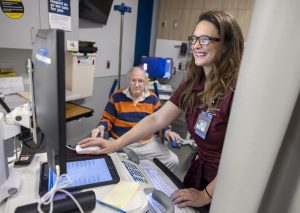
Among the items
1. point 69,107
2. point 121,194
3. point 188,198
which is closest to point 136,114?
point 69,107

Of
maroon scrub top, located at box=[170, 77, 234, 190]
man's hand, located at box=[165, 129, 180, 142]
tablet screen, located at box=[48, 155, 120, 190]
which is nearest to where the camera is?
tablet screen, located at box=[48, 155, 120, 190]

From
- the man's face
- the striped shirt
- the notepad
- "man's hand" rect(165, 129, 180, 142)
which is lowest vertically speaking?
"man's hand" rect(165, 129, 180, 142)

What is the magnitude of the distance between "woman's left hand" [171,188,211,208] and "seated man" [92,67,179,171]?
102 centimetres

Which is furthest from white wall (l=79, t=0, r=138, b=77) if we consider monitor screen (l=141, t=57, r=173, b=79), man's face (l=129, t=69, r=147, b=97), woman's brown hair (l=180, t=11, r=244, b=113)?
woman's brown hair (l=180, t=11, r=244, b=113)

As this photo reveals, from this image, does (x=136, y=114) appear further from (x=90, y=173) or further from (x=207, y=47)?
(x=90, y=173)

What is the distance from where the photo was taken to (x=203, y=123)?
1.08 metres

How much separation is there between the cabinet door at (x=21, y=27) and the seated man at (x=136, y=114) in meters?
0.98

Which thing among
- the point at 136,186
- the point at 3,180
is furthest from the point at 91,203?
the point at 3,180

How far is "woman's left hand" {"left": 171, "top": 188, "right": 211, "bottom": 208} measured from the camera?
0.87 meters

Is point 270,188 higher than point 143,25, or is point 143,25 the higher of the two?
point 143,25

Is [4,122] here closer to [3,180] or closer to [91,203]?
[3,180]

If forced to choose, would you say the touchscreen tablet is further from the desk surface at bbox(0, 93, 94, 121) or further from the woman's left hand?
the desk surface at bbox(0, 93, 94, 121)

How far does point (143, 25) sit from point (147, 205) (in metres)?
3.78

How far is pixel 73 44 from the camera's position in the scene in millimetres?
2508
